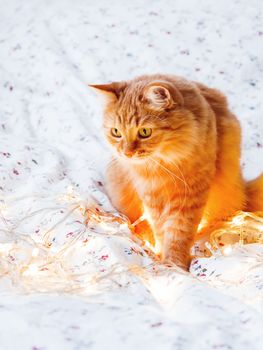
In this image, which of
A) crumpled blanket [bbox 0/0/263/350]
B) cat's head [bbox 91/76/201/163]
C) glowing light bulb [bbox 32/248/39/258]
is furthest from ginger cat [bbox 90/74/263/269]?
glowing light bulb [bbox 32/248/39/258]

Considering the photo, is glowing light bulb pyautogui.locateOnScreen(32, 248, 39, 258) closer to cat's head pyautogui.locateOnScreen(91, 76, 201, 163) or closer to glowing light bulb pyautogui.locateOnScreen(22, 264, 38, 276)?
glowing light bulb pyautogui.locateOnScreen(22, 264, 38, 276)

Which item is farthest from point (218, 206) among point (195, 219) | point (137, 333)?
point (137, 333)

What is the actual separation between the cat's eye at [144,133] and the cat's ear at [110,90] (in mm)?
155

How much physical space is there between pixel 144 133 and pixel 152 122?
0.04m

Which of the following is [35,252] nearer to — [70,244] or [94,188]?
[70,244]

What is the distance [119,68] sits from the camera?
96.1 inches

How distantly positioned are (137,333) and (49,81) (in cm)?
187

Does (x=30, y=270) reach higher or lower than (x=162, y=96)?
lower

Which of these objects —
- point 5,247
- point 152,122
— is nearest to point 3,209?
point 5,247

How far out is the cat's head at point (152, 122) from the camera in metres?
1.36

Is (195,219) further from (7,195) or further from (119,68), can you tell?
(119,68)

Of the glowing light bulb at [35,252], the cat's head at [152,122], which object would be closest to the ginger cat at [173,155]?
the cat's head at [152,122]

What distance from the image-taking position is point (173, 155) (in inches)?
56.6

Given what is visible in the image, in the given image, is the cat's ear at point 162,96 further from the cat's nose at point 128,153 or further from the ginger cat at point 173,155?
the cat's nose at point 128,153
